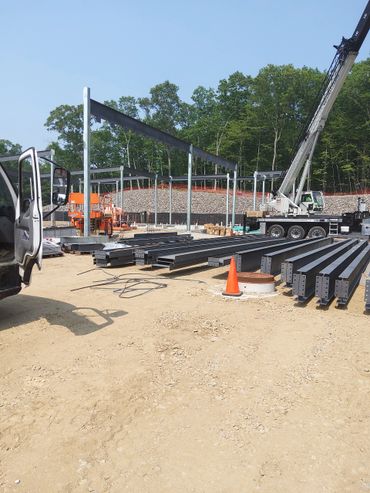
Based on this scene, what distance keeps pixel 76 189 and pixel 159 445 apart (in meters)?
53.6

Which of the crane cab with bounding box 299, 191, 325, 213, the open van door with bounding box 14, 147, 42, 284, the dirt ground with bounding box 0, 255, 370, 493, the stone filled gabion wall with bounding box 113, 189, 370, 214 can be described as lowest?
the dirt ground with bounding box 0, 255, 370, 493

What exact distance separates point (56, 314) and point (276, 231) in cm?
1985

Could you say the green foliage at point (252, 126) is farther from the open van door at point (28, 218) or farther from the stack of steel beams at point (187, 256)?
the open van door at point (28, 218)

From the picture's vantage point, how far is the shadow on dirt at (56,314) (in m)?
5.73

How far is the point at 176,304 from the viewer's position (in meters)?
7.12

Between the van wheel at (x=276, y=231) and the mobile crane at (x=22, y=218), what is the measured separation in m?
20.0

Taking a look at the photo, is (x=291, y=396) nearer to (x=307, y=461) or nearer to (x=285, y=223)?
(x=307, y=461)

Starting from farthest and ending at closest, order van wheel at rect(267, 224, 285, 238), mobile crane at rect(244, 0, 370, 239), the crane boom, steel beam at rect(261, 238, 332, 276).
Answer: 1. van wheel at rect(267, 224, 285, 238)
2. mobile crane at rect(244, 0, 370, 239)
3. the crane boom
4. steel beam at rect(261, 238, 332, 276)

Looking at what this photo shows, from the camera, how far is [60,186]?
5094 mm

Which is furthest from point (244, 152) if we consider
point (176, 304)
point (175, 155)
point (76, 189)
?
point (176, 304)

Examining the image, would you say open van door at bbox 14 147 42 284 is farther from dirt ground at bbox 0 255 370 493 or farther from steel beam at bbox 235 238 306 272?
steel beam at bbox 235 238 306 272

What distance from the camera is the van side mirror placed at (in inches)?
199

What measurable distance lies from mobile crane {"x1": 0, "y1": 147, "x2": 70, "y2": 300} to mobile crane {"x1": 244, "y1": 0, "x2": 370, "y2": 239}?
19350 millimetres

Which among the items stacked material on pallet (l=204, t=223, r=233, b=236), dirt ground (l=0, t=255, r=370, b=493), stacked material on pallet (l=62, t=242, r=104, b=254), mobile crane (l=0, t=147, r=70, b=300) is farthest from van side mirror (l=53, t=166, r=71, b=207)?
stacked material on pallet (l=204, t=223, r=233, b=236)
